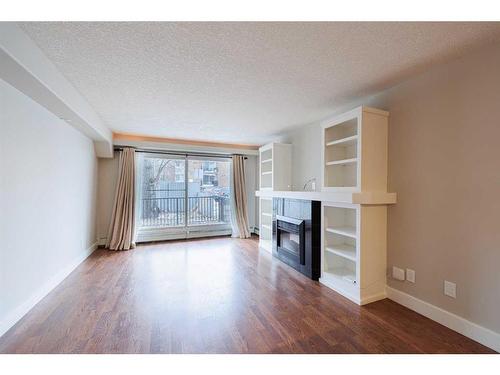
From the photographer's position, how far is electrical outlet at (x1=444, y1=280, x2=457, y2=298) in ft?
6.06

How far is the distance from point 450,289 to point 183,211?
475 cm

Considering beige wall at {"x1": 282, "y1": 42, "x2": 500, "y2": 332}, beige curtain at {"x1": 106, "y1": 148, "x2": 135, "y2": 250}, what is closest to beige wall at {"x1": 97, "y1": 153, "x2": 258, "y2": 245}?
beige curtain at {"x1": 106, "y1": 148, "x2": 135, "y2": 250}

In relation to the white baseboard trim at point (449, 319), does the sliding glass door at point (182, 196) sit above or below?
above

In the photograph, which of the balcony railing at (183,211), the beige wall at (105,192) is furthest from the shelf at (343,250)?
the beige wall at (105,192)

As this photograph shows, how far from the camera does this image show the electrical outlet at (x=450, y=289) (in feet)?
6.06

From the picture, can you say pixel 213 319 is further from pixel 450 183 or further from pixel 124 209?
pixel 124 209

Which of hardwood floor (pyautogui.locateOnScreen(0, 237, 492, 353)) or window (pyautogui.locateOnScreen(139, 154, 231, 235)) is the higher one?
window (pyautogui.locateOnScreen(139, 154, 231, 235))

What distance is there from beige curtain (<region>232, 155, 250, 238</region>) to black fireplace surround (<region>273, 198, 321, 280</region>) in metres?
1.55

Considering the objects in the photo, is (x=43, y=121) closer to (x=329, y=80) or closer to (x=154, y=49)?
(x=154, y=49)

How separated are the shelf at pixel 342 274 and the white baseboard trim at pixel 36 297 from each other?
3.13 metres

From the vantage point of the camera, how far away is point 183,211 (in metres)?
5.24

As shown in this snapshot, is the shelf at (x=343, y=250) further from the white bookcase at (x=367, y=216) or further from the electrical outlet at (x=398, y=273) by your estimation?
the electrical outlet at (x=398, y=273)

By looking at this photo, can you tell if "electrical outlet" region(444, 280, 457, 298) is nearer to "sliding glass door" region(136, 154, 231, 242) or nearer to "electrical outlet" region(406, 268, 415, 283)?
"electrical outlet" region(406, 268, 415, 283)

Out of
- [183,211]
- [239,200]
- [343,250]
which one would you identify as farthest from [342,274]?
[183,211]
